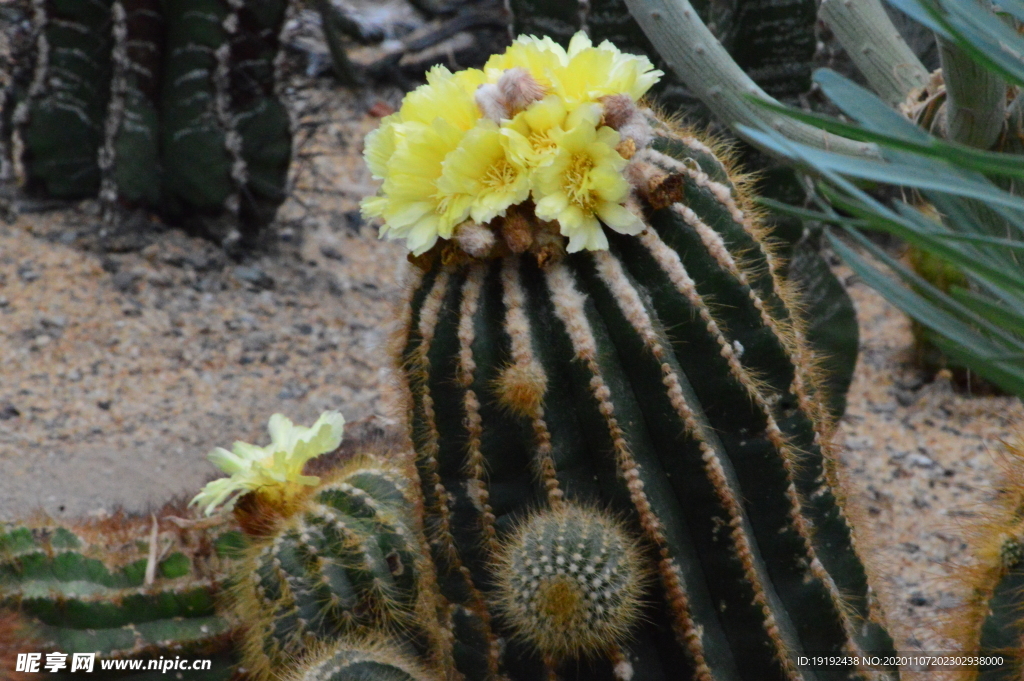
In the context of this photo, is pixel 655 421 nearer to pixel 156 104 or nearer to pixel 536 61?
pixel 536 61

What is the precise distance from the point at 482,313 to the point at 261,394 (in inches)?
76.0

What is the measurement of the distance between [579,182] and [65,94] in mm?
2806

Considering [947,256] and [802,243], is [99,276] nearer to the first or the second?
[802,243]

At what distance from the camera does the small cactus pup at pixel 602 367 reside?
1.27m

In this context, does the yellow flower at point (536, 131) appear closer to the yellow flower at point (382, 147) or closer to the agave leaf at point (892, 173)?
the yellow flower at point (382, 147)

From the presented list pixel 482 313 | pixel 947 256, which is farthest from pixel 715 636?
pixel 947 256

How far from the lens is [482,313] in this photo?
1294mm

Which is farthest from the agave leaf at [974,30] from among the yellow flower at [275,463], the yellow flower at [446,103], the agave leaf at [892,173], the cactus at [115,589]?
the cactus at [115,589]

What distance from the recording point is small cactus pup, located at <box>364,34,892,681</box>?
49.9 inches

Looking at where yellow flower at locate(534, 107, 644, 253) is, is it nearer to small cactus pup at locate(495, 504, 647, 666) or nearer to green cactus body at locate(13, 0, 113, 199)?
small cactus pup at locate(495, 504, 647, 666)

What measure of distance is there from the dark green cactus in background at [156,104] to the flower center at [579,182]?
2.48 metres

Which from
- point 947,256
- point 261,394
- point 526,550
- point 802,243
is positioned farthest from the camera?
point 261,394

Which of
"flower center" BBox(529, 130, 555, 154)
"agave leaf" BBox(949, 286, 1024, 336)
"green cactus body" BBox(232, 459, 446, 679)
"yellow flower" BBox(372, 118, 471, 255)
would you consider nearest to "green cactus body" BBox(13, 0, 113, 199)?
"green cactus body" BBox(232, 459, 446, 679)

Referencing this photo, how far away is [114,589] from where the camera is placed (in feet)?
5.81
